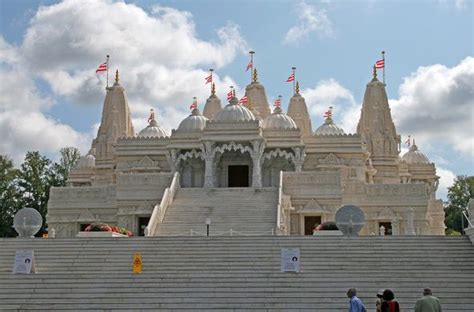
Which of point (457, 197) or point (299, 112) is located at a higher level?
point (299, 112)

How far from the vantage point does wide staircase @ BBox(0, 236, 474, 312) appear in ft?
71.5

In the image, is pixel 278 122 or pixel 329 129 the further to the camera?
pixel 329 129

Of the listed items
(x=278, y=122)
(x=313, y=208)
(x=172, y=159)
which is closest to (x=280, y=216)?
(x=313, y=208)

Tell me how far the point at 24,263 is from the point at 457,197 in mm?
59492

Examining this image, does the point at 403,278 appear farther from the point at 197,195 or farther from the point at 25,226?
the point at 197,195

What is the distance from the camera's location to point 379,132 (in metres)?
56.5

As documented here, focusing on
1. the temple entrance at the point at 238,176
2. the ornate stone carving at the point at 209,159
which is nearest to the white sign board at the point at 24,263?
the ornate stone carving at the point at 209,159

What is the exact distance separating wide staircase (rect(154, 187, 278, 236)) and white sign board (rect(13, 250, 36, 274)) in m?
10.9

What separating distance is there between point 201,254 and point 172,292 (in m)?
2.69

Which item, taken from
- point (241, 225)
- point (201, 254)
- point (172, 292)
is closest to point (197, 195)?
point (241, 225)

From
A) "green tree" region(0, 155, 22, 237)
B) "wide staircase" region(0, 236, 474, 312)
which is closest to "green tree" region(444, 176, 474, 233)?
"green tree" region(0, 155, 22, 237)

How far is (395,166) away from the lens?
2183 inches

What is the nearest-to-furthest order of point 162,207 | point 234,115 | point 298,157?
1. point 162,207
2. point 234,115
3. point 298,157

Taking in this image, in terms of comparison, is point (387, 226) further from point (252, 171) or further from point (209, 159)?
point (209, 159)
